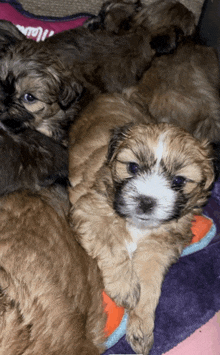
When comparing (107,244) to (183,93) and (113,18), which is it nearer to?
(183,93)

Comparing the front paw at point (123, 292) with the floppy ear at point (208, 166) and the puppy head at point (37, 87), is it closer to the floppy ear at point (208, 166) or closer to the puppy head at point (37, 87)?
the floppy ear at point (208, 166)

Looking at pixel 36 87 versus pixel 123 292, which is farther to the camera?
pixel 36 87

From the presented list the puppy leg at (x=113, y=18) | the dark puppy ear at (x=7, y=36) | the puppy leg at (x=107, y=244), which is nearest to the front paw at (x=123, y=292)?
the puppy leg at (x=107, y=244)

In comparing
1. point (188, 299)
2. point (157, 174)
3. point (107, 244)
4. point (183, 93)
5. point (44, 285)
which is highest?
point (157, 174)

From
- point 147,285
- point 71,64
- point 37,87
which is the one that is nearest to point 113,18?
point 71,64

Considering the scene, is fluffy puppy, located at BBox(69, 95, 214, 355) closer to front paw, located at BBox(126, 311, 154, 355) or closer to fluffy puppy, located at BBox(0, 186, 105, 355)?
front paw, located at BBox(126, 311, 154, 355)

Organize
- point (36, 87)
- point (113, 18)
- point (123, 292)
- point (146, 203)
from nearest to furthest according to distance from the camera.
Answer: point (146, 203), point (123, 292), point (36, 87), point (113, 18)
